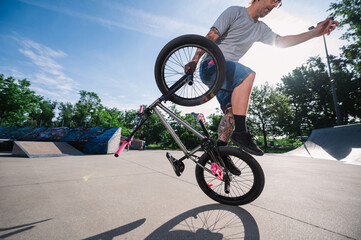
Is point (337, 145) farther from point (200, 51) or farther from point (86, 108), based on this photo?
point (86, 108)

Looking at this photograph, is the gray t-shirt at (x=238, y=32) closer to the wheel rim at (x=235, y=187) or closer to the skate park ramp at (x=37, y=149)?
the wheel rim at (x=235, y=187)

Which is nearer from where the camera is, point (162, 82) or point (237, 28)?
point (237, 28)

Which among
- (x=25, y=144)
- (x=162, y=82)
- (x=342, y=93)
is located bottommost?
(x=25, y=144)

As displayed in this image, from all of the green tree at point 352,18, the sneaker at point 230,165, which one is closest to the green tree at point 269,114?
the green tree at point 352,18

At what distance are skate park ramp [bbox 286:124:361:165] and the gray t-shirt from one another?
7.44 meters

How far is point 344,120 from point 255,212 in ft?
126

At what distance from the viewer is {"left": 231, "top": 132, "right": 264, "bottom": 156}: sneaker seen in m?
A: 1.73

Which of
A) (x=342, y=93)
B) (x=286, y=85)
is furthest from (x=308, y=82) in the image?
(x=342, y=93)

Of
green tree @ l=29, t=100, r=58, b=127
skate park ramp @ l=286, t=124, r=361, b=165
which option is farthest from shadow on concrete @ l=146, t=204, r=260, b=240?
green tree @ l=29, t=100, r=58, b=127

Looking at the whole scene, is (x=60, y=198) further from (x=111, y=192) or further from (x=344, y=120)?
(x=344, y=120)

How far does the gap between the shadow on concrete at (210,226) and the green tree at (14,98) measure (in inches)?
1383

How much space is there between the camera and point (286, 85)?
1325 inches

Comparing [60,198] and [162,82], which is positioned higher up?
[162,82]

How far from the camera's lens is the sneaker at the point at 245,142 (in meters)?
1.73
